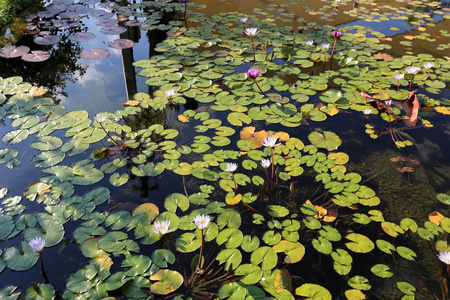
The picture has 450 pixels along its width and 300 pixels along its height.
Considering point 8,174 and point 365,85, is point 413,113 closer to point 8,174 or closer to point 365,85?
point 365,85

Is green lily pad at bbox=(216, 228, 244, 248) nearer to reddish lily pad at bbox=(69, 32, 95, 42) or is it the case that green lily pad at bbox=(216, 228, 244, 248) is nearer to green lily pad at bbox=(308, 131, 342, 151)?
green lily pad at bbox=(308, 131, 342, 151)

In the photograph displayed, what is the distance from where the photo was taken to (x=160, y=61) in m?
3.31

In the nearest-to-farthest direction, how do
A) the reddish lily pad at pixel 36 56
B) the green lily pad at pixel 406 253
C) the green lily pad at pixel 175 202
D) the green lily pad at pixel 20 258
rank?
the green lily pad at pixel 20 258
the green lily pad at pixel 406 253
the green lily pad at pixel 175 202
the reddish lily pad at pixel 36 56

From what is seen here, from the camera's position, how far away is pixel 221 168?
2.00 metres

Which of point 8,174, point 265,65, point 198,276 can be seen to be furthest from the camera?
point 265,65

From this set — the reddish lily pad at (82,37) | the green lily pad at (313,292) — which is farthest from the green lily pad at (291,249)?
the reddish lily pad at (82,37)

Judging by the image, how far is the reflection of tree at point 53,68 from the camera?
297 centimetres

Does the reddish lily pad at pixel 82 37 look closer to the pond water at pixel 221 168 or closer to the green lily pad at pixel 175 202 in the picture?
the pond water at pixel 221 168

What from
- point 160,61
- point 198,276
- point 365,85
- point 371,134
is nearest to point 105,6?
point 160,61

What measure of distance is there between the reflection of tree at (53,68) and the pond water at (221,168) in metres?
0.02

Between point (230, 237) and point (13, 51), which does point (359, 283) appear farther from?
point (13, 51)

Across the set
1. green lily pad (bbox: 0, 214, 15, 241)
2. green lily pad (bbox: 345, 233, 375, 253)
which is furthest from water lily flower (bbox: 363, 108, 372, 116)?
green lily pad (bbox: 0, 214, 15, 241)

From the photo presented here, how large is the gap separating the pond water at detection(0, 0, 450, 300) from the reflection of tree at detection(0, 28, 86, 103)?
0.07 ft

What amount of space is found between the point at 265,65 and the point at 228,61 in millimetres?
401
